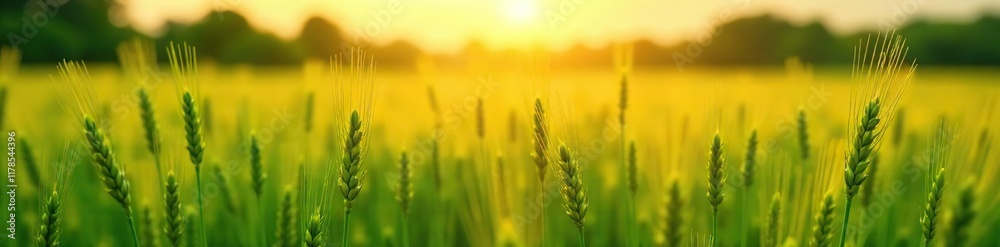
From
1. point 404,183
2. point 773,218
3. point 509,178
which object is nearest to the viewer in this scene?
point 773,218

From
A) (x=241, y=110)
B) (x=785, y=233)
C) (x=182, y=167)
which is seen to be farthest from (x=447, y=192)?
(x=785, y=233)

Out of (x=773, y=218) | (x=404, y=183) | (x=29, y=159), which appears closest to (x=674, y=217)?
(x=773, y=218)

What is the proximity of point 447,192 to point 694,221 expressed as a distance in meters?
1.01

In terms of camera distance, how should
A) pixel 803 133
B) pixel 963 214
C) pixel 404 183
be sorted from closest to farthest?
1. pixel 963 214
2. pixel 404 183
3. pixel 803 133

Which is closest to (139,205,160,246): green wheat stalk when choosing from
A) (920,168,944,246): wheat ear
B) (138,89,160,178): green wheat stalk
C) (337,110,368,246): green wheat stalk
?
(138,89,160,178): green wheat stalk

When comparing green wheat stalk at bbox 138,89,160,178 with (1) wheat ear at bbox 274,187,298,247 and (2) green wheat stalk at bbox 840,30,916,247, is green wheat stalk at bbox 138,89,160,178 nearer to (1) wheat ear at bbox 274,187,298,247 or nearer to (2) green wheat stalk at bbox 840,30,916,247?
(1) wheat ear at bbox 274,187,298,247

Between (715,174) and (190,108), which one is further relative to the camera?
(190,108)

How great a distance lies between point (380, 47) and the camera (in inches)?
1052

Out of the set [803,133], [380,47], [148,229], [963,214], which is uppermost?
[380,47]

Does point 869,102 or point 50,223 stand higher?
point 869,102

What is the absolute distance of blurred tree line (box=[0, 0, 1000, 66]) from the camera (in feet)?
80.1

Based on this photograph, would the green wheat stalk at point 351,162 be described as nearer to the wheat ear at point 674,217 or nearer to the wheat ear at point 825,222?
the wheat ear at point 674,217

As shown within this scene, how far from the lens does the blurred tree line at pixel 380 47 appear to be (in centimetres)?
2442

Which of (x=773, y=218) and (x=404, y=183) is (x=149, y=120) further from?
(x=773, y=218)
